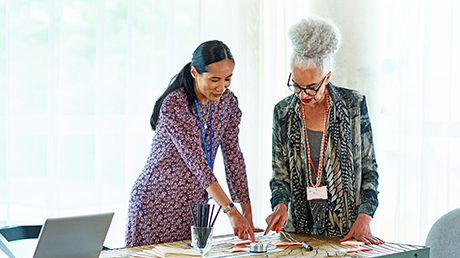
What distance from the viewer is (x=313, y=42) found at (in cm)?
203

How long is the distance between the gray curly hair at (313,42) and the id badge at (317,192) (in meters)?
0.52

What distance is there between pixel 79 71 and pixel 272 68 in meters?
1.60

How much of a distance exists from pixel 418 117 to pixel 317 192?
1171mm

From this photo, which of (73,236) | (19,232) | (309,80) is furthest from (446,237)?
(19,232)

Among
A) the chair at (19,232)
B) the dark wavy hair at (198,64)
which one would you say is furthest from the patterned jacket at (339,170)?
the chair at (19,232)

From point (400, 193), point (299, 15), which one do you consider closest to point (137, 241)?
point (400, 193)

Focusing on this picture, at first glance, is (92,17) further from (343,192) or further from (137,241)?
(343,192)

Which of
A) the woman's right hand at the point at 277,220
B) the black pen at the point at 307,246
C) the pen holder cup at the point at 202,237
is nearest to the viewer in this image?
the pen holder cup at the point at 202,237

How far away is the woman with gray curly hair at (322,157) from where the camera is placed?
2049 millimetres

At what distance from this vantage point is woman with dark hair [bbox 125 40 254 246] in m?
1.99

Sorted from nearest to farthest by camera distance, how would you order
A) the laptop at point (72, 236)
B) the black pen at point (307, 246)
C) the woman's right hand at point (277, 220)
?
1. the laptop at point (72, 236)
2. the black pen at point (307, 246)
3. the woman's right hand at point (277, 220)

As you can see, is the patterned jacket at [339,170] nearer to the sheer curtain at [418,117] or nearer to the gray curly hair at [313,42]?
the gray curly hair at [313,42]

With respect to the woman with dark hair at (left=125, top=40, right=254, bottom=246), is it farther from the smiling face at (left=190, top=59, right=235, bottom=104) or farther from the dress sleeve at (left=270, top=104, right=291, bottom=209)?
the dress sleeve at (left=270, top=104, right=291, bottom=209)

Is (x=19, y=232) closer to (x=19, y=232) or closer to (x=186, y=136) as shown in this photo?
(x=19, y=232)
